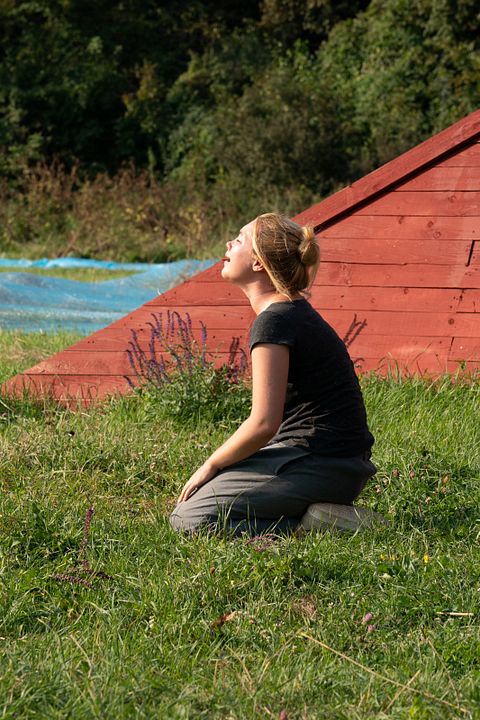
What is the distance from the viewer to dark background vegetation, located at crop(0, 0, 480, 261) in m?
16.7

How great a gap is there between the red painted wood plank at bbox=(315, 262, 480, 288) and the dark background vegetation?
8.45 m

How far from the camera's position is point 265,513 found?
3469 mm

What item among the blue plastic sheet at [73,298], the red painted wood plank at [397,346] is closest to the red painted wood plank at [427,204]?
the red painted wood plank at [397,346]

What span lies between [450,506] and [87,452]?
1.53 meters

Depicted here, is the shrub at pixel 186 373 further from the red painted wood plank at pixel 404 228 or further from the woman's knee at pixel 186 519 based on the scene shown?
the woman's knee at pixel 186 519

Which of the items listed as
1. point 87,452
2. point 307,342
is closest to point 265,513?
point 307,342

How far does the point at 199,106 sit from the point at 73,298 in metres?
13.2

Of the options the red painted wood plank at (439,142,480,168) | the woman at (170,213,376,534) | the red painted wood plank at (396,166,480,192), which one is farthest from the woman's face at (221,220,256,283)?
the red painted wood plank at (439,142,480,168)

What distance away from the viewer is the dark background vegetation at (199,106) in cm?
1666

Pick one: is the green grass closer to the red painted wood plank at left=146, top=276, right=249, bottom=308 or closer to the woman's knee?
the red painted wood plank at left=146, top=276, right=249, bottom=308

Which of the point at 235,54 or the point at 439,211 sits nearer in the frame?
the point at 439,211

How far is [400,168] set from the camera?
17.8 feet

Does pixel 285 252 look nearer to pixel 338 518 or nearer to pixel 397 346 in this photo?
pixel 338 518

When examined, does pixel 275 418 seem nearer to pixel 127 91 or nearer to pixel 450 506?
pixel 450 506
